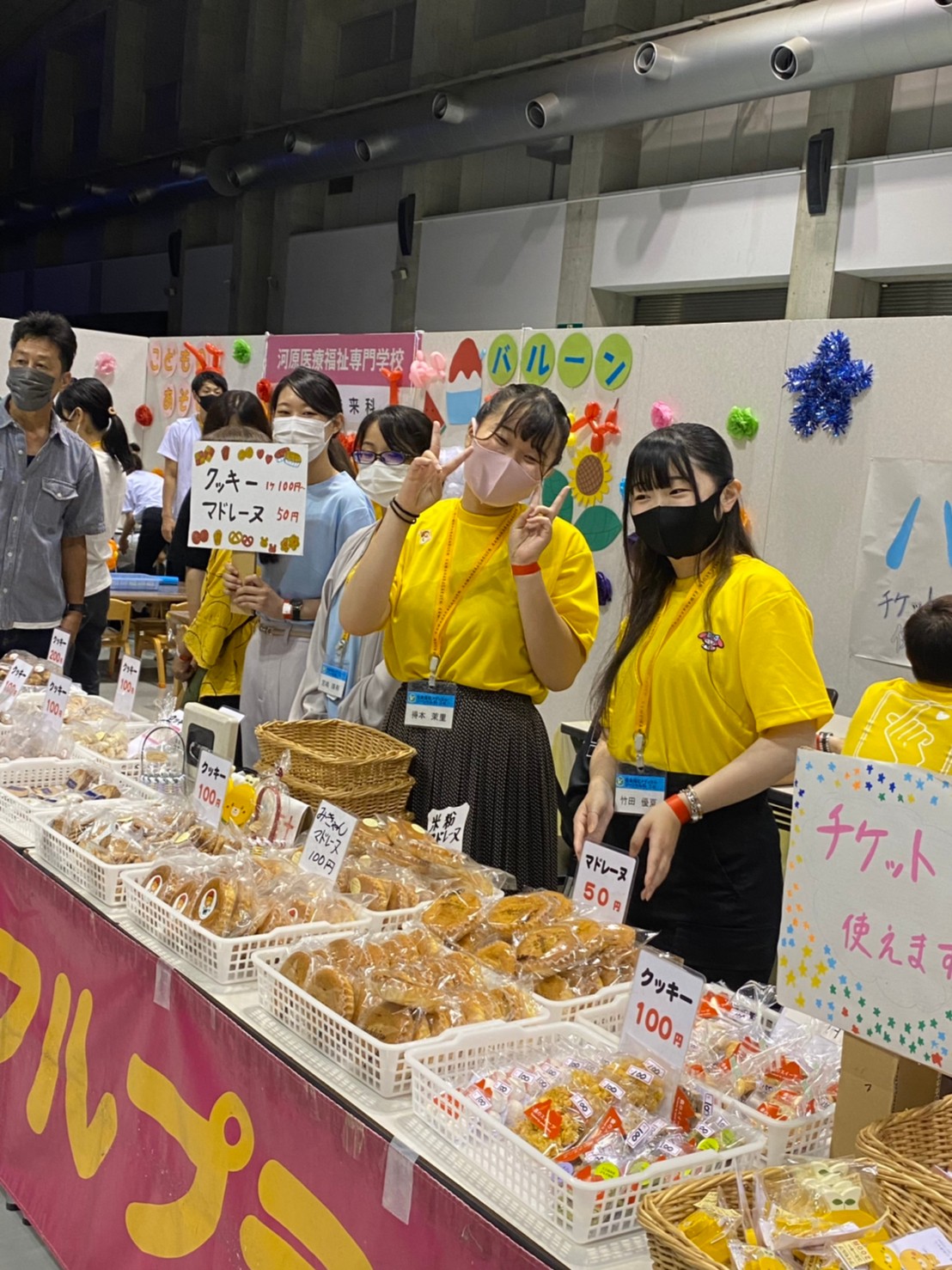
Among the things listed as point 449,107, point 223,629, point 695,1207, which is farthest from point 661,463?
point 449,107

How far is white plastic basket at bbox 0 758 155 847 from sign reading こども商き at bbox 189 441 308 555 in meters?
0.71

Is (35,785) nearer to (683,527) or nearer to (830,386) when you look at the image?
(683,527)

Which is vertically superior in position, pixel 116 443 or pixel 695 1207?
pixel 116 443

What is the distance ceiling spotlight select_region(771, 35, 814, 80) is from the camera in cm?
720

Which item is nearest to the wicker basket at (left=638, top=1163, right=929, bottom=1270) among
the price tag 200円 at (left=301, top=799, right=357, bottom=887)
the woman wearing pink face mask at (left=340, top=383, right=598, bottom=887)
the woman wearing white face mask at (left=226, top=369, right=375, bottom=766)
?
the price tag 200円 at (left=301, top=799, right=357, bottom=887)

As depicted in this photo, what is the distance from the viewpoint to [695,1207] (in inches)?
47.2

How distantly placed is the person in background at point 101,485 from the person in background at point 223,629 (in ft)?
2.75

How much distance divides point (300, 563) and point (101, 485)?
1.53m

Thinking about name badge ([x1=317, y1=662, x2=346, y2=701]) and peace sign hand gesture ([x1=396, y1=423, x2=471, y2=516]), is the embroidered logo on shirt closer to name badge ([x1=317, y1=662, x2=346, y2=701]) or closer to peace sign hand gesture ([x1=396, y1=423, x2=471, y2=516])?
peace sign hand gesture ([x1=396, y1=423, x2=471, y2=516])

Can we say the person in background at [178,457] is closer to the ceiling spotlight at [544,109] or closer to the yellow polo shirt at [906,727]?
the ceiling spotlight at [544,109]

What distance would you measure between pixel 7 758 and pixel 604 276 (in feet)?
25.4

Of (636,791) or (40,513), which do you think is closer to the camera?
(636,791)

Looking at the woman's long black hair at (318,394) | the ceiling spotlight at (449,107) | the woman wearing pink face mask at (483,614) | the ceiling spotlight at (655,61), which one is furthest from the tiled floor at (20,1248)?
the ceiling spotlight at (449,107)

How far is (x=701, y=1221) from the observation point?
1.16 m
